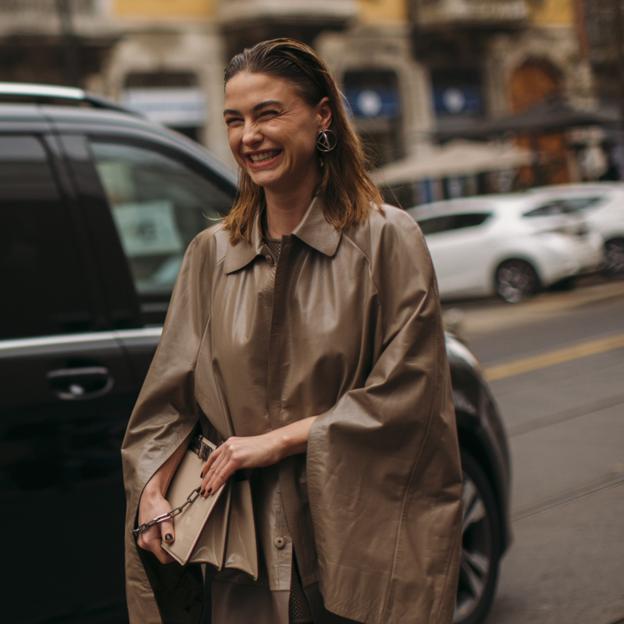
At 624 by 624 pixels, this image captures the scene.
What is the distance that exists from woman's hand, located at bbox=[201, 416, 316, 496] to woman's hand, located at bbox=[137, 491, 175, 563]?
0.44 feet

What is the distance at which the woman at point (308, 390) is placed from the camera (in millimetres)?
2480

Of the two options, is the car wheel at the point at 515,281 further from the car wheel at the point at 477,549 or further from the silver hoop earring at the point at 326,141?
the silver hoop earring at the point at 326,141

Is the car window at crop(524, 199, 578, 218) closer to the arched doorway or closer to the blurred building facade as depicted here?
the blurred building facade

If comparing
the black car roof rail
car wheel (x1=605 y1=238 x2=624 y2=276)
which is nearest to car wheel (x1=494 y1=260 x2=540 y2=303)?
car wheel (x1=605 y1=238 x2=624 y2=276)

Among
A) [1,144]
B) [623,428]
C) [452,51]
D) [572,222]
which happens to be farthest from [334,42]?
[1,144]

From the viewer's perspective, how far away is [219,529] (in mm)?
2564

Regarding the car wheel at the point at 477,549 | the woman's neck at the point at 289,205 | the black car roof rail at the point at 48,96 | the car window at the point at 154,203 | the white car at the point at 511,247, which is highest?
the black car roof rail at the point at 48,96

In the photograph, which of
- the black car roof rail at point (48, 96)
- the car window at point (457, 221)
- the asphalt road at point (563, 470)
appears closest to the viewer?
the black car roof rail at point (48, 96)

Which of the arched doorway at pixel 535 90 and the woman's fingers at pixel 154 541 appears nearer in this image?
the woman's fingers at pixel 154 541

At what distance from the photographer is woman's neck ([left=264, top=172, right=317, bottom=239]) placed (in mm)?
2643

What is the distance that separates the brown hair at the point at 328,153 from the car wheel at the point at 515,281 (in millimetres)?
16427

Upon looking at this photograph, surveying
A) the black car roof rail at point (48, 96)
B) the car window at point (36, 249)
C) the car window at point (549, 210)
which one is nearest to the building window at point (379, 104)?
the car window at point (549, 210)

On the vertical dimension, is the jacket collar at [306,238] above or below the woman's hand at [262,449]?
above

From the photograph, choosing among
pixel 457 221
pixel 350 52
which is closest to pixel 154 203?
pixel 457 221
